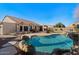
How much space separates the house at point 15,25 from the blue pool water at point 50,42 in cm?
13

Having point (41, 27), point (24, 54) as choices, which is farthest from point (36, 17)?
point (24, 54)

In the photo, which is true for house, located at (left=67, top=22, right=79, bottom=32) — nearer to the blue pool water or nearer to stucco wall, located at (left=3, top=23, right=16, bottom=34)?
the blue pool water

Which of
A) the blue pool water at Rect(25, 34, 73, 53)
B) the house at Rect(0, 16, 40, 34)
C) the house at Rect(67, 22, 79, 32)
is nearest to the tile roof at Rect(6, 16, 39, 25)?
the house at Rect(0, 16, 40, 34)

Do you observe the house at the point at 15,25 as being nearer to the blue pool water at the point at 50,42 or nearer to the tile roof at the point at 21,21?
the tile roof at the point at 21,21

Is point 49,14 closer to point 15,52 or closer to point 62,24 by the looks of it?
point 62,24

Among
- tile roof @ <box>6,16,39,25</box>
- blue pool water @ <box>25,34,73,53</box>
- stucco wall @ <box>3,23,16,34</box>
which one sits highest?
tile roof @ <box>6,16,39,25</box>

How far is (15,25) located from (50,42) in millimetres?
460

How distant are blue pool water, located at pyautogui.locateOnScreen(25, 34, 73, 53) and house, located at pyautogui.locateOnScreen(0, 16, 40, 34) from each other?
0.43ft

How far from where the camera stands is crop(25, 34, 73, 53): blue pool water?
5.35 meters

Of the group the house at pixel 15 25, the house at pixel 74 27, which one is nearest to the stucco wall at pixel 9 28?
the house at pixel 15 25

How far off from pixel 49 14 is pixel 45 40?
1.02ft

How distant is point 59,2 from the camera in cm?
533

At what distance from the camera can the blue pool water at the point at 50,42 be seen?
5348 mm
